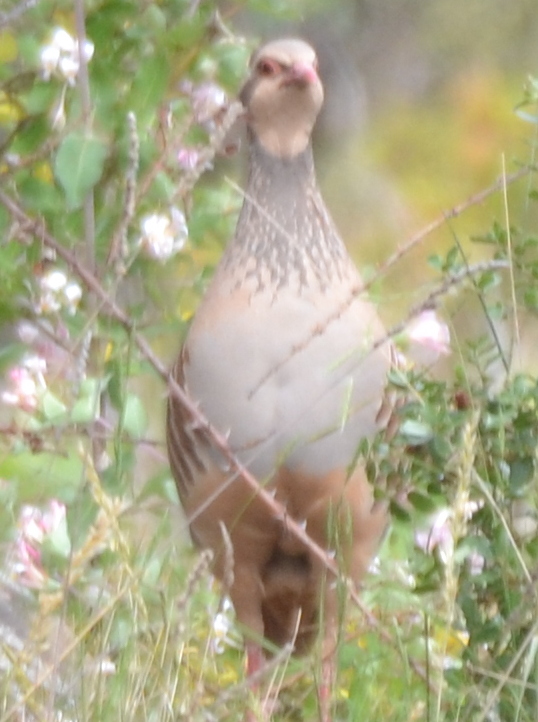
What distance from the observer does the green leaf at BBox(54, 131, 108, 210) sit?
1.95 metres

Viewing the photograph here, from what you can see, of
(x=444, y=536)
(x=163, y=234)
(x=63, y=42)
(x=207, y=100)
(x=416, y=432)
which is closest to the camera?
(x=416, y=432)

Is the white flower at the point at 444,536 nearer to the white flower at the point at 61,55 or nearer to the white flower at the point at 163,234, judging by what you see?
the white flower at the point at 163,234

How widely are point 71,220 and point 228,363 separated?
0.48 metres

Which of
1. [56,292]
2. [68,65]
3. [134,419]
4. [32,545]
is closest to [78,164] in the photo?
[68,65]

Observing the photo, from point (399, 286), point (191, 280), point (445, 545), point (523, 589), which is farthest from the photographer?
point (399, 286)

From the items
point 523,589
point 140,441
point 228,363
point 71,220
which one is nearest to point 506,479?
point 523,589

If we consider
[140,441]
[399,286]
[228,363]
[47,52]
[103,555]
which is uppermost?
[47,52]

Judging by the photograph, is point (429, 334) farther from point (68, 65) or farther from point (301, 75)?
point (68, 65)

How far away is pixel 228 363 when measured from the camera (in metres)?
1.84

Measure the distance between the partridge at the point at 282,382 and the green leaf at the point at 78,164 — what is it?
0.72 feet

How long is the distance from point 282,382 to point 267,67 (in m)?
0.46

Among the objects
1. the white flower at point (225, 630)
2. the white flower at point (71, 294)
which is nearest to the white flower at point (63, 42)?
the white flower at point (71, 294)

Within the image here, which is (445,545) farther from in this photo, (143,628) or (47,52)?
(47,52)

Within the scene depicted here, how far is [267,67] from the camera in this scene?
1.95 meters
